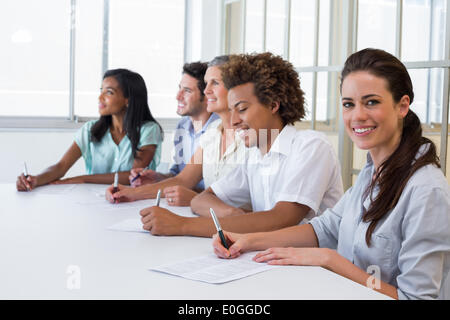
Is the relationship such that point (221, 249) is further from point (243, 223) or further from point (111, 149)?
point (111, 149)

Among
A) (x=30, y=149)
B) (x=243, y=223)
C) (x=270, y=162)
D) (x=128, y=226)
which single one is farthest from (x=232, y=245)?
(x=30, y=149)

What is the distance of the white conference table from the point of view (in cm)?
114

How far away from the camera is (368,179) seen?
1508 millimetres

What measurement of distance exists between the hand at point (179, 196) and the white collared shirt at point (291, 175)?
158 millimetres

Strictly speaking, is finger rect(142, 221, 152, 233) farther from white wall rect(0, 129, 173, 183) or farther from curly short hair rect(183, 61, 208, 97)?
white wall rect(0, 129, 173, 183)

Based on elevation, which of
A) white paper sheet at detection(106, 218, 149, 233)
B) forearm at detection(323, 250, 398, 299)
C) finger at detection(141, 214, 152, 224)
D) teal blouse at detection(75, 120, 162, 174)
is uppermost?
teal blouse at detection(75, 120, 162, 174)

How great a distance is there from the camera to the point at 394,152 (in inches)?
55.2

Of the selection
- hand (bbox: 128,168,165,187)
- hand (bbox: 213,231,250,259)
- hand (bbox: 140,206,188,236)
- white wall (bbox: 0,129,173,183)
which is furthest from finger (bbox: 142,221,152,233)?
white wall (bbox: 0,129,173,183)

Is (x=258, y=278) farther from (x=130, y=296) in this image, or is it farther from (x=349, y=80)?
(x=349, y=80)

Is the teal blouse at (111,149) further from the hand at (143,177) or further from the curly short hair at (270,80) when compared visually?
Result: the curly short hair at (270,80)

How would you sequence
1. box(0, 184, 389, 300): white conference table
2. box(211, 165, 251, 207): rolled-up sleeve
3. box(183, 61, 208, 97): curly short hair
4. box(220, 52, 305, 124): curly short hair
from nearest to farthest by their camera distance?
box(0, 184, 389, 300): white conference table → box(220, 52, 305, 124): curly short hair → box(211, 165, 251, 207): rolled-up sleeve → box(183, 61, 208, 97): curly short hair

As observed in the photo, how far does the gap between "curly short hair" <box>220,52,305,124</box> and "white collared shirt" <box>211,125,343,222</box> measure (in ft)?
0.27

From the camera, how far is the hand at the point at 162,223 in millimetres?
1703

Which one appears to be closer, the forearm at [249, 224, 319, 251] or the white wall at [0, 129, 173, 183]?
the forearm at [249, 224, 319, 251]
